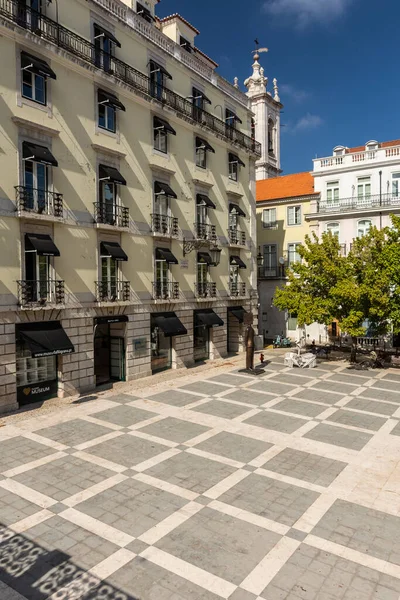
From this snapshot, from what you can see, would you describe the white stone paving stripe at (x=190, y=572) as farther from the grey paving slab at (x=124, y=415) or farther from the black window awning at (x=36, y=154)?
the black window awning at (x=36, y=154)

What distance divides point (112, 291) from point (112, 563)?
15.4 metres

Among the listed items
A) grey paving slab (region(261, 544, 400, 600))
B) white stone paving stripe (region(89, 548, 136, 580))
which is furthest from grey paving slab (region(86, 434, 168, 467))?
grey paving slab (region(261, 544, 400, 600))

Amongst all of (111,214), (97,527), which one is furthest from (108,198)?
(97,527)

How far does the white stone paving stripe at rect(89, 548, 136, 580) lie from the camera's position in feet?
25.9

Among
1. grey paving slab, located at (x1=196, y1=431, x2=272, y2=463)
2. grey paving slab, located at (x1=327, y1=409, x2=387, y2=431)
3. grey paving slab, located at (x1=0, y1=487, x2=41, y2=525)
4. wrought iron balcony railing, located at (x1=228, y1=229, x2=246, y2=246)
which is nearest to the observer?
grey paving slab, located at (x1=0, y1=487, x2=41, y2=525)

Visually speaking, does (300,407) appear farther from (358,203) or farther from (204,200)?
(358,203)

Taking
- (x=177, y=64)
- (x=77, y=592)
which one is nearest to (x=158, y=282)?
(x=177, y=64)

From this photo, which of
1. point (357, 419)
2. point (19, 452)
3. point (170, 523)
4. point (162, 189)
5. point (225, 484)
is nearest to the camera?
point (170, 523)

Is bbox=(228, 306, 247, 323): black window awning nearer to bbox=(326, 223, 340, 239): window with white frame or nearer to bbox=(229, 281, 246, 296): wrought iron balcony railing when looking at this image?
bbox=(229, 281, 246, 296): wrought iron balcony railing

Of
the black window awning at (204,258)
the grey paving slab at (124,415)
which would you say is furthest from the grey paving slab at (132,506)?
the black window awning at (204,258)

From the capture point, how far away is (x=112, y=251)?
2148cm

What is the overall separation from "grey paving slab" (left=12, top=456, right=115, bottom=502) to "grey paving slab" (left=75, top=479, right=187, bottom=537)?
2.53ft

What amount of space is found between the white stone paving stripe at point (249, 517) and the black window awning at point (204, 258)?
65.0 ft

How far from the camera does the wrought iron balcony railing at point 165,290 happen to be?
82.2 ft
